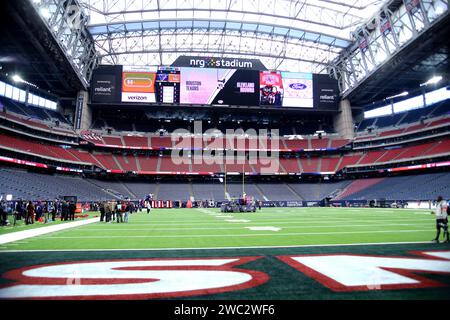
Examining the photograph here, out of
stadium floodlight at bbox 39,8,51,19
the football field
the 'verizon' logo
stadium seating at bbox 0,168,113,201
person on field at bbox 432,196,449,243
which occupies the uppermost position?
the 'verizon' logo

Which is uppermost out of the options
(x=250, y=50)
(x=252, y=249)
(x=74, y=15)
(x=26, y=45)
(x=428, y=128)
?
(x=250, y=50)

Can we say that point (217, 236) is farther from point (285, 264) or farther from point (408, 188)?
point (408, 188)

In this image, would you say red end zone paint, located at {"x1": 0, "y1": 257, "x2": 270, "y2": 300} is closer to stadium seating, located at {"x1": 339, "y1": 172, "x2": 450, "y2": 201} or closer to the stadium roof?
the stadium roof

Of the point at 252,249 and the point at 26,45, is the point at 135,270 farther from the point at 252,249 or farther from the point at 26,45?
the point at 26,45

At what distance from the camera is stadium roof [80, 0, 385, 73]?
3691 cm

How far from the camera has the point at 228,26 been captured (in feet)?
137

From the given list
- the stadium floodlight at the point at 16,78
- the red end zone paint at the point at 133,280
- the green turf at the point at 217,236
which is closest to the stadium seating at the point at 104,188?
the stadium floodlight at the point at 16,78

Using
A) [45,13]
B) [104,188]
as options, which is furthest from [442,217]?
[104,188]

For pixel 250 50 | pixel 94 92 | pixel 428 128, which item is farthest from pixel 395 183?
pixel 94 92

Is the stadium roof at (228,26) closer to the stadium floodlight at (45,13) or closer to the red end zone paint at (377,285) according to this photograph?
the stadium floodlight at (45,13)

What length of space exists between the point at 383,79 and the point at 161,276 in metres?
51.3

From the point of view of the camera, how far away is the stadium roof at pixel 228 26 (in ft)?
121

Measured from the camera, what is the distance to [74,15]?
3341 cm

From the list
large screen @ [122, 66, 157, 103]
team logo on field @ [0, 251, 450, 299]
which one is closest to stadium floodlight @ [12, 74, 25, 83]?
large screen @ [122, 66, 157, 103]
